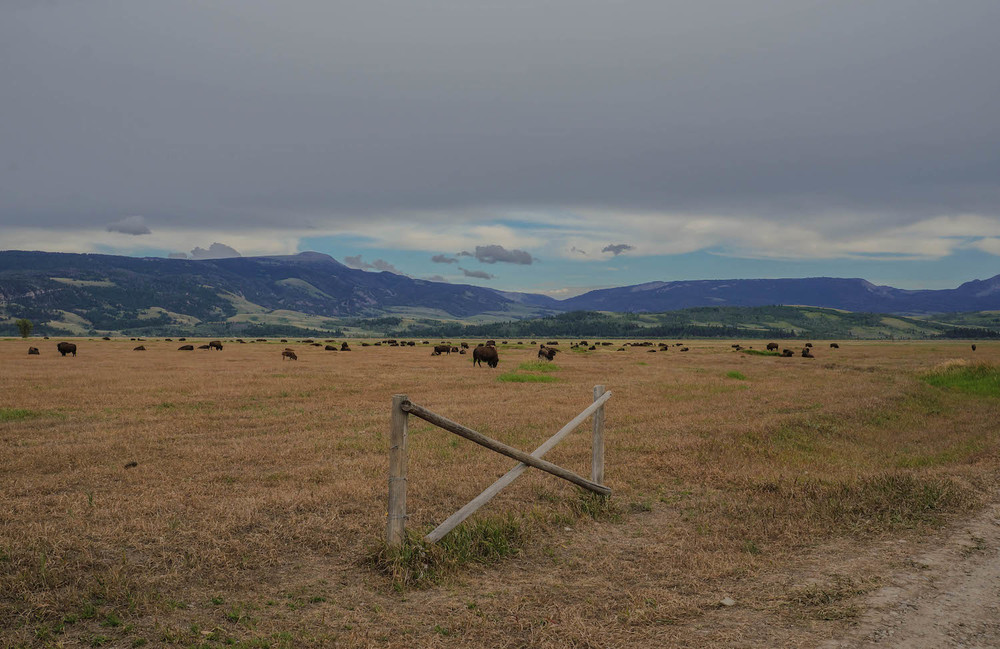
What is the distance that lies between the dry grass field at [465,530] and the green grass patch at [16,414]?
139 millimetres

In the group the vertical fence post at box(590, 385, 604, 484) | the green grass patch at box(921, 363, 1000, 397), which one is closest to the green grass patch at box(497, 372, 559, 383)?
the green grass patch at box(921, 363, 1000, 397)

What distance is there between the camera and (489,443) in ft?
26.5

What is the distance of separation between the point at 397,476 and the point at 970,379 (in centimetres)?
3384

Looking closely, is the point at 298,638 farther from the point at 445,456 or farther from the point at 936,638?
the point at 445,456

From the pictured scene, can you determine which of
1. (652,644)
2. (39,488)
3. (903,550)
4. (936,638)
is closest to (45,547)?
(39,488)

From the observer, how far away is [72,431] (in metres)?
16.2

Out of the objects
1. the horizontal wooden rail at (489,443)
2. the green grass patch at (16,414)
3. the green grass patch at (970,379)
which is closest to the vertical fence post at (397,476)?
the horizontal wooden rail at (489,443)

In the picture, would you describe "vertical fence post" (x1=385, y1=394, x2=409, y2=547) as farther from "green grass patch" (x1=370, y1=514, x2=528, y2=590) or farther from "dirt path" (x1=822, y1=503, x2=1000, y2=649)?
"dirt path" (x1=822, y1=503, x2=1000, y2=649)

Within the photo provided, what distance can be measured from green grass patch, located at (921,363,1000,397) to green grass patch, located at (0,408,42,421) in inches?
1493

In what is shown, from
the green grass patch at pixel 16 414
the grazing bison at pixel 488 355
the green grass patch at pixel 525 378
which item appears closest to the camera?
the green grass patch at pixel 16 414

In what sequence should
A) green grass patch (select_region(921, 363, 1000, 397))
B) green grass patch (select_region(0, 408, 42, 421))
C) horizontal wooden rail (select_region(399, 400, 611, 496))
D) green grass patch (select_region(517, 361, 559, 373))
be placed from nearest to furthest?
horizontal wooden rail (select_region(399, 400, 611, 496)) → green grass patch (select_region(0, 408, 42, 421)) → green grass patch (select_region(921, 363, 1000, 397)) → green grass patch (select_region(517, 361, 559, 373))

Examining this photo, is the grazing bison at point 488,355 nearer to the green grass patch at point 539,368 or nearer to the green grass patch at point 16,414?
the green grass patch at point 539,368

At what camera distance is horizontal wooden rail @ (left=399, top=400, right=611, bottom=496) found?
7.41 m

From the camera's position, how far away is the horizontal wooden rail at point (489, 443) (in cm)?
741
